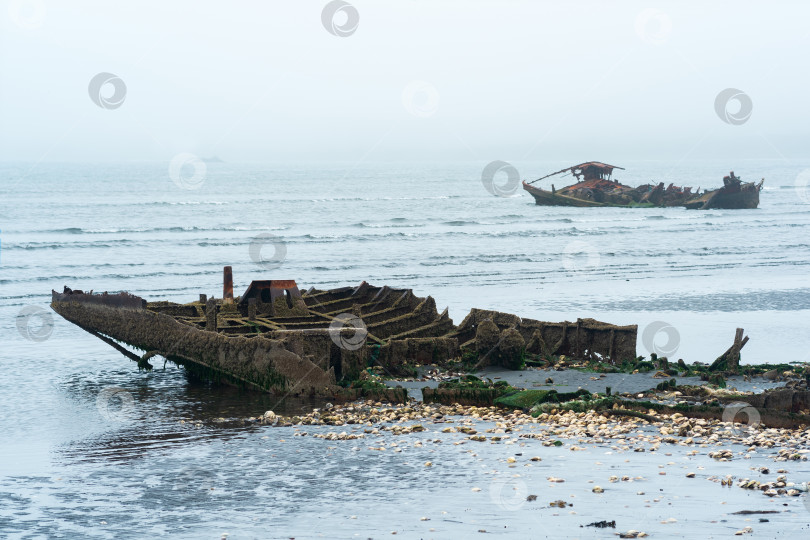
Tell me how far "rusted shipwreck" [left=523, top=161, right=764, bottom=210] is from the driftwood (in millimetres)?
86156

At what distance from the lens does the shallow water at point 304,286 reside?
43.1ft

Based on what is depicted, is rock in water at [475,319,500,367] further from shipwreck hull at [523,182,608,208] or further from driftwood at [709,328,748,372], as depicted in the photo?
shipwreck hull at [523,182,608,208]

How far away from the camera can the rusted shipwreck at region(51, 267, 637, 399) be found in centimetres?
2056

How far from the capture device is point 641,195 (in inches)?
4441

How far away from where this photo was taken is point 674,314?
3341 centimetres

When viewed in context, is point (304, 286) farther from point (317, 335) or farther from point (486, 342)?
point (317, 335)

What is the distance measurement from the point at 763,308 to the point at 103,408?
25209mm

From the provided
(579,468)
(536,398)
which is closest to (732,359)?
(536,398)

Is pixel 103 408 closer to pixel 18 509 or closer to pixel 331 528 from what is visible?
pixel 18 509

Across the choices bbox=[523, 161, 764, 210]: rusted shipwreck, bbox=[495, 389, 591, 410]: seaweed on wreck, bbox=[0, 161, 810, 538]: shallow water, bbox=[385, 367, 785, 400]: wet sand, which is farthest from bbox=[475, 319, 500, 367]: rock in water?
bbox=[523, 161, 764, 210]: rusted shipwreck

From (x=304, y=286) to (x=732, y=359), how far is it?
1141 inches

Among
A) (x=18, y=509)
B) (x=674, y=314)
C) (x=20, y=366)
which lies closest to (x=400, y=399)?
(x=18, y=509)

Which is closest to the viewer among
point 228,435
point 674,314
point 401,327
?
point 228,435

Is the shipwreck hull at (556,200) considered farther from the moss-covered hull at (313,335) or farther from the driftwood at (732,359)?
the driftwood at (732,359)
